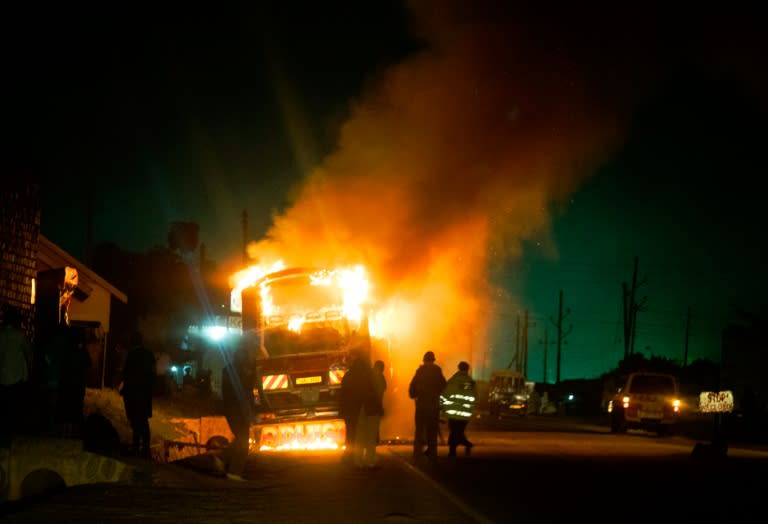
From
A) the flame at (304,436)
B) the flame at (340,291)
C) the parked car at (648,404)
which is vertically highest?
the flame at (340,291)

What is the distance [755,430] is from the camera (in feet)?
114

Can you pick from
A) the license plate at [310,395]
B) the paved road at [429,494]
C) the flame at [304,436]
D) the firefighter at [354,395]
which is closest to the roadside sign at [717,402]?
the paved road at [429,494]

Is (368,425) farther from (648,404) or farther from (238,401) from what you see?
(648,404)

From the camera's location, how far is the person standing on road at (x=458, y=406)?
18766 mm

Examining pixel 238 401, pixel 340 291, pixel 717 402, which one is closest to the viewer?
pixel 238 401

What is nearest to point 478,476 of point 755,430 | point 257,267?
point 257,267

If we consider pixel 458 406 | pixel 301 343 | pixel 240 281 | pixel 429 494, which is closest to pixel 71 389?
pixel 429 494

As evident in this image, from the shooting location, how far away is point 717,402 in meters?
21.1

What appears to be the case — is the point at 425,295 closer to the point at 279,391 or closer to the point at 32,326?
the point at 279,391

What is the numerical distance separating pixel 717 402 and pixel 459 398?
5.64 m

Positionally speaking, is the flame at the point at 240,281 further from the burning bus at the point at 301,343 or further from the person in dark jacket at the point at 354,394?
the person in dark jacket at the point at 354,394

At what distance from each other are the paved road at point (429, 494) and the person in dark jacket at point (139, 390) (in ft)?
5.78

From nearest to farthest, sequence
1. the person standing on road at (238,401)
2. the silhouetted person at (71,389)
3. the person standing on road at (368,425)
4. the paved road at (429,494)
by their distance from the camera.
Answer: the paved road at (429,494) → the person standing on road at (238,401) → the silhouetted person at (71,389) → the person standing on road at (368,425)

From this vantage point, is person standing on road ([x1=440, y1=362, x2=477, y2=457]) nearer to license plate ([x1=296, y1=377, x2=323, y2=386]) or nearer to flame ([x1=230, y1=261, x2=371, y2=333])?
license plate ([x1=296, y1=377, x2=323, y2=386])
